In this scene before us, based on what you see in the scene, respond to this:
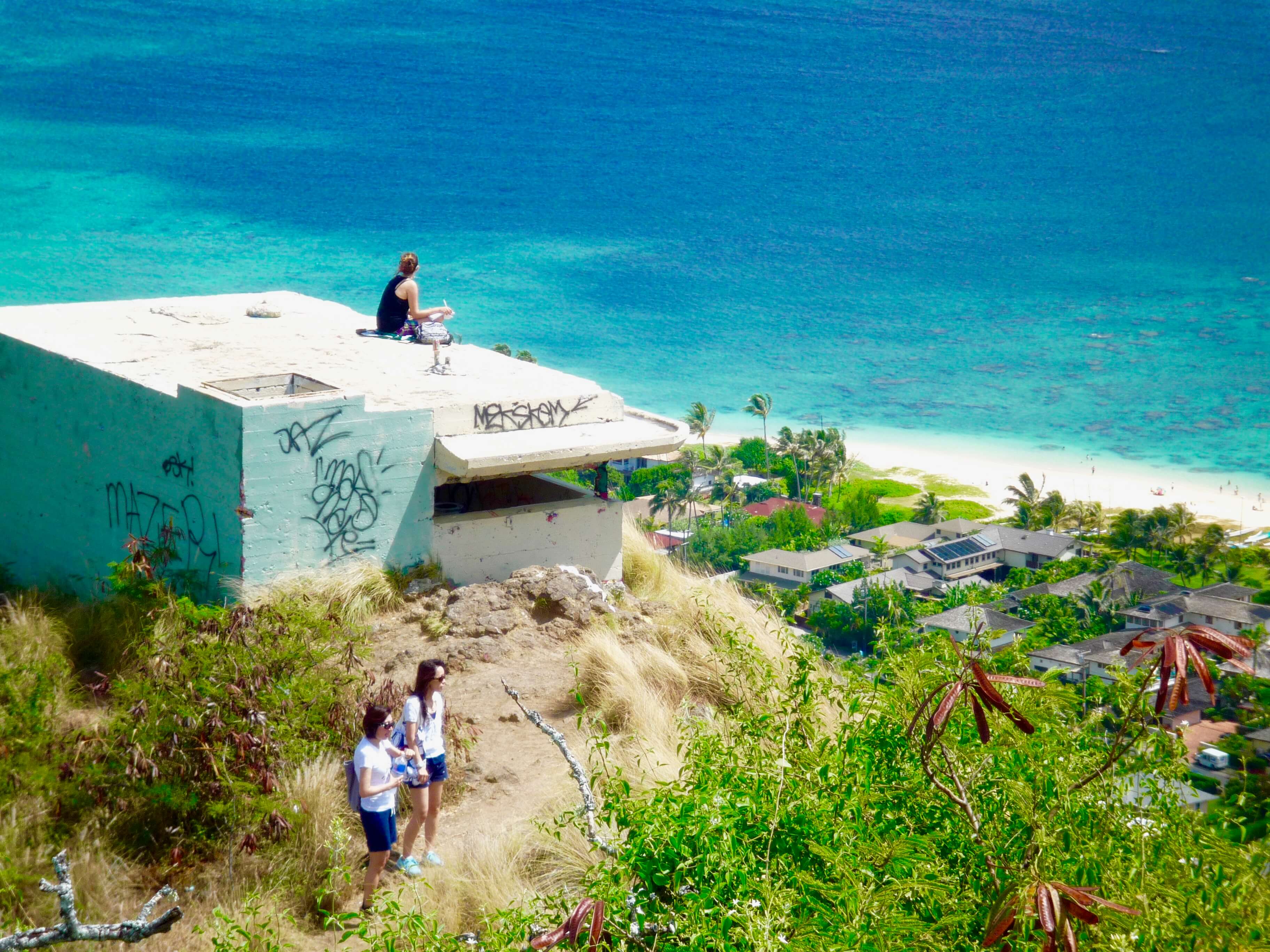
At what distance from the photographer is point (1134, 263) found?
155125 mm

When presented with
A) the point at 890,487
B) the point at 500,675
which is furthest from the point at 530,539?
the point at 890,487

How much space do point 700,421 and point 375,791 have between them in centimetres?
8989

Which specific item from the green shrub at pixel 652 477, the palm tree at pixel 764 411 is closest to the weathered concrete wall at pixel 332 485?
the green shrub at pixel 652 477

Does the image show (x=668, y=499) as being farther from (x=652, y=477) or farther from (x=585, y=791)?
(x=585, y=791)

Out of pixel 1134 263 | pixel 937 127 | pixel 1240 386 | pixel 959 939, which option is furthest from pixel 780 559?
pixel 937 127

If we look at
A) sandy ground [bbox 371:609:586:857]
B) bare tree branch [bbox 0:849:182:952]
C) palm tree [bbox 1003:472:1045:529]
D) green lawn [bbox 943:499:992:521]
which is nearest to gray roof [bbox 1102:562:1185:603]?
palm tree [bbox 1003:472:1045:529]

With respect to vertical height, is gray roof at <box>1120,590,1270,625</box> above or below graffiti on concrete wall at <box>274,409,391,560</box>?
below

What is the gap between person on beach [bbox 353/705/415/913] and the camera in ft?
21.2

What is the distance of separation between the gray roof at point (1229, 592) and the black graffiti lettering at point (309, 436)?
232 feet

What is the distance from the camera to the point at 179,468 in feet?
35.9

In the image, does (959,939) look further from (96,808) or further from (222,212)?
(222,212)

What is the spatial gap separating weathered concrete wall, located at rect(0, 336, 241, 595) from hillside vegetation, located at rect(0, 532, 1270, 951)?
2.80 feet

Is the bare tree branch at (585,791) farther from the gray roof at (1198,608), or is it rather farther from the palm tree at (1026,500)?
the palm tree at (1026,500)

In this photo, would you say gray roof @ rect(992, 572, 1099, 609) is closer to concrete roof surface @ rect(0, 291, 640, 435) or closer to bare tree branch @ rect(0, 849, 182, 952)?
concrete roof surface @ rect(0, 291, 640, 435)
